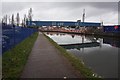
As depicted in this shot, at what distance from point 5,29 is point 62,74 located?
7.19 metres

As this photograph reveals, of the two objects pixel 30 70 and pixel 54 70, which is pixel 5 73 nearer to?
pixel 30 70

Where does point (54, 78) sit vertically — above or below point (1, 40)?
below

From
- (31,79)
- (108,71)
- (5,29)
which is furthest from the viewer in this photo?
(5,29)

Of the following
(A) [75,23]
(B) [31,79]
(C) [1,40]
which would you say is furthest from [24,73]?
(A) [75,23]

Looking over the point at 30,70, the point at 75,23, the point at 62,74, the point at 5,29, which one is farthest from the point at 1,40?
the point at 75,23

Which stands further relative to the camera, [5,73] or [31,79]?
[5,73]

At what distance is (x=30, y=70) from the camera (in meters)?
9.36

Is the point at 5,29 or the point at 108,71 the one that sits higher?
the point at 5,29

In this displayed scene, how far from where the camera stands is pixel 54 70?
9469mm

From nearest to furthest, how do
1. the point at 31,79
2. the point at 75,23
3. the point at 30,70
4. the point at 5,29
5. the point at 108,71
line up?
the point at 31,79 → the point at 30,70 → the point at 108,71 → the point at 5,29 → the point at 75,23

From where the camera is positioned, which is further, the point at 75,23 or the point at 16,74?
the point at 75,23

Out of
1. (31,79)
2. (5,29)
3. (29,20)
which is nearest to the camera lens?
(31,79)

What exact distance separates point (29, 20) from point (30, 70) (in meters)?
85.9

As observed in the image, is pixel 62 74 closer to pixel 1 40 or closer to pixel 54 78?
pixel 54 78
